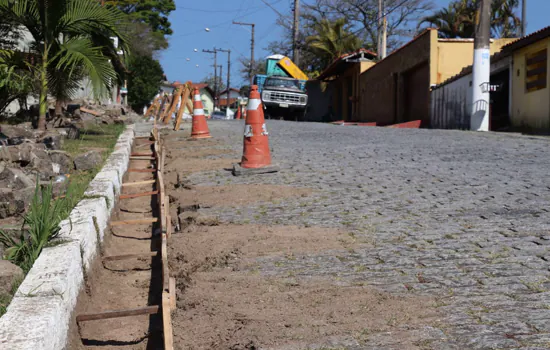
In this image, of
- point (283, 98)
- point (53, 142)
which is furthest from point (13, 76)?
point (283, 98)

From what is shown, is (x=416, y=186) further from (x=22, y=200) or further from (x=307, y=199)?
(x=22, y=200)

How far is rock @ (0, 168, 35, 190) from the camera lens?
5732 mm

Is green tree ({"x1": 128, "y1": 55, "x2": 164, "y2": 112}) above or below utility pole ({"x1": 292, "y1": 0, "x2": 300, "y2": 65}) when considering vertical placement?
below

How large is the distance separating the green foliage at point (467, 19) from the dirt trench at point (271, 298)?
112 feet

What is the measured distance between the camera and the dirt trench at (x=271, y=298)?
2.89 m

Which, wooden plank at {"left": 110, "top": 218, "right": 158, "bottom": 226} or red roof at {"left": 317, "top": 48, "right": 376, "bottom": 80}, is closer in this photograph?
wooden plank at {"left": 110, "top": 218, "right": 158, "bottom": 226}

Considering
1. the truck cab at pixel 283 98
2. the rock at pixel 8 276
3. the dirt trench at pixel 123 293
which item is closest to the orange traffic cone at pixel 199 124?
the dirt trench at pixel 123 293

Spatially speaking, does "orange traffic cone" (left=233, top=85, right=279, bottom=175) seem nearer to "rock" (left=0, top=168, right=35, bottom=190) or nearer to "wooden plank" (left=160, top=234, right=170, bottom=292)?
"rock" (left=0, top=168, right=35, bottom=190)

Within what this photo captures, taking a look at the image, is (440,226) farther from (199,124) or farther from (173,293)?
(199,124)

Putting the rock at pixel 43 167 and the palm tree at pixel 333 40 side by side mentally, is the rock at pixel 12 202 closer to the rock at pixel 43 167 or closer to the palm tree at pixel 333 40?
the rock at pixel 43 167

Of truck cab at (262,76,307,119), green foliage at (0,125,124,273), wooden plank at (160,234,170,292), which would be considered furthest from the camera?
truck cab at (262,76,307,119)

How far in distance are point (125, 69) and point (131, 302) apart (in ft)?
34.0

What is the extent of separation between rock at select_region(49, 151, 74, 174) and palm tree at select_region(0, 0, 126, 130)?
11.4ft

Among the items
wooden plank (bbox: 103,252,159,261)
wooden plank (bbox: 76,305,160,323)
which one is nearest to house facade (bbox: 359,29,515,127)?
wooden plank (bbox: 103,252,159,261)
